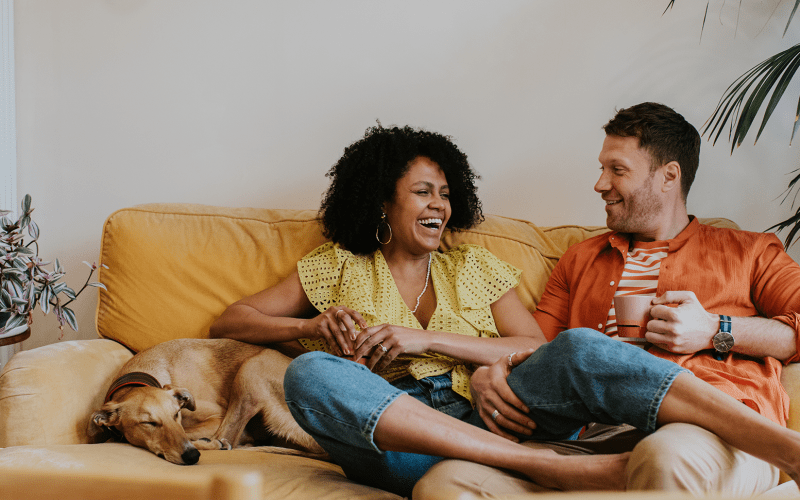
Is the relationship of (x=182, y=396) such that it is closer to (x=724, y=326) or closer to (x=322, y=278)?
(x=322, y=278)

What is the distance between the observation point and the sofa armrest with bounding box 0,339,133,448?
1.36 meters

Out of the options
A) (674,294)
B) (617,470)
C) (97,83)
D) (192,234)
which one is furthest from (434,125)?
(617,470)

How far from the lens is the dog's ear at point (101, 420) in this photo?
56.4 inches

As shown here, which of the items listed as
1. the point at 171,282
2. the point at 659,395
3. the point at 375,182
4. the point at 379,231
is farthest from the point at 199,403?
the point at 659,395

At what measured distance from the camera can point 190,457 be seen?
139 centimetres

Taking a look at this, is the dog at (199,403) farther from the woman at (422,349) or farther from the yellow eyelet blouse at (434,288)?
the yellow eyelet blouse at (434,288)

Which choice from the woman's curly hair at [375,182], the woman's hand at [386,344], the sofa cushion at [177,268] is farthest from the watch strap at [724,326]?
the sofa cushion at [177,268]

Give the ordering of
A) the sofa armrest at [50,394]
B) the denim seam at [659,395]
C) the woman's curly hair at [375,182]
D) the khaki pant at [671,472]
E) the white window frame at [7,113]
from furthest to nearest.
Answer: the white window frame at [7,113] → the woman's curly hair at [375,182] → the sofa armrest at [50,394] → the denim seam at [659,395] → the khaki pant at [671,472]

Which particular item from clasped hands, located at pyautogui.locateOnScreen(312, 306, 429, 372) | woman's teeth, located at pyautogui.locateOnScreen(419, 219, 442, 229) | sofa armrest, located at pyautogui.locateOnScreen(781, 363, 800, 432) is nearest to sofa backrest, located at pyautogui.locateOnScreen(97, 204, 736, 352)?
woman's teeth, located at pyautogui.locateOnScreen(419, 219, 442, 229)

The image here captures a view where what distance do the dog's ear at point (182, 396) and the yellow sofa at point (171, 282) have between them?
6.8 inches

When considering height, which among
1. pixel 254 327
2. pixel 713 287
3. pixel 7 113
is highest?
pixel 7 113

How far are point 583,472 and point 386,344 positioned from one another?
24.2 inches

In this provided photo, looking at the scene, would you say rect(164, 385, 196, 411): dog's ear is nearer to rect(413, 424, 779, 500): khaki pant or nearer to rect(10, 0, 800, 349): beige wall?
rect(413, 424, 779, 500): khaki pant

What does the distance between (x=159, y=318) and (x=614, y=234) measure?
4.90ft
